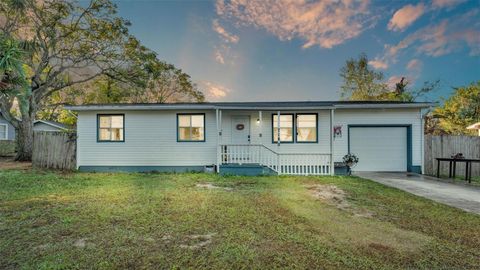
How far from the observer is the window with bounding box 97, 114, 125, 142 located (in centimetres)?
1053

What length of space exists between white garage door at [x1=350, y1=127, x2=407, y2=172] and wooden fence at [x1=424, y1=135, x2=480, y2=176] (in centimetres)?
102

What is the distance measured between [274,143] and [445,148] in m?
7.60

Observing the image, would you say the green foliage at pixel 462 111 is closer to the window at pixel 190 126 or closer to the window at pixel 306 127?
the window at pixel 306 127

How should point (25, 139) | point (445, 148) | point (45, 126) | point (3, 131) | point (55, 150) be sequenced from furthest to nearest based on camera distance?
point (45, 126) < point (3, 131) < point (25, 139) < point (55, 150) < point (445, 148)

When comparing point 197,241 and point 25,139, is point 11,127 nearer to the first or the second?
point 25,139

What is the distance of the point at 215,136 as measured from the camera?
10.4 meters

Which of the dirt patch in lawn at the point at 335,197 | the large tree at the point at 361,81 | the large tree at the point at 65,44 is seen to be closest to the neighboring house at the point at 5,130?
the large tree at the point at 65,44

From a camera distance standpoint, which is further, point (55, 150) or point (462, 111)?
point (462, 111)

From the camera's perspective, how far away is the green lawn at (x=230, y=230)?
9.05ft

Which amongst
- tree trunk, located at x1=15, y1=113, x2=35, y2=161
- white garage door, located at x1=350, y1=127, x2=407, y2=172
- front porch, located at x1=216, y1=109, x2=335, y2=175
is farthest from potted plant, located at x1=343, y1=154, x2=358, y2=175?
tree trunk, located at x1=15, y1=113, x2=35, y2=161

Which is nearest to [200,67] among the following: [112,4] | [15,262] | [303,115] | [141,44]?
[141,44]

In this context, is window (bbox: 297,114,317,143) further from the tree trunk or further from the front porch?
the tree trunk

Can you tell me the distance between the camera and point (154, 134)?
34.4ft

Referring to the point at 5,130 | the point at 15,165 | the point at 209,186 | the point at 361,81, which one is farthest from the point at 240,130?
the point at 5,130
